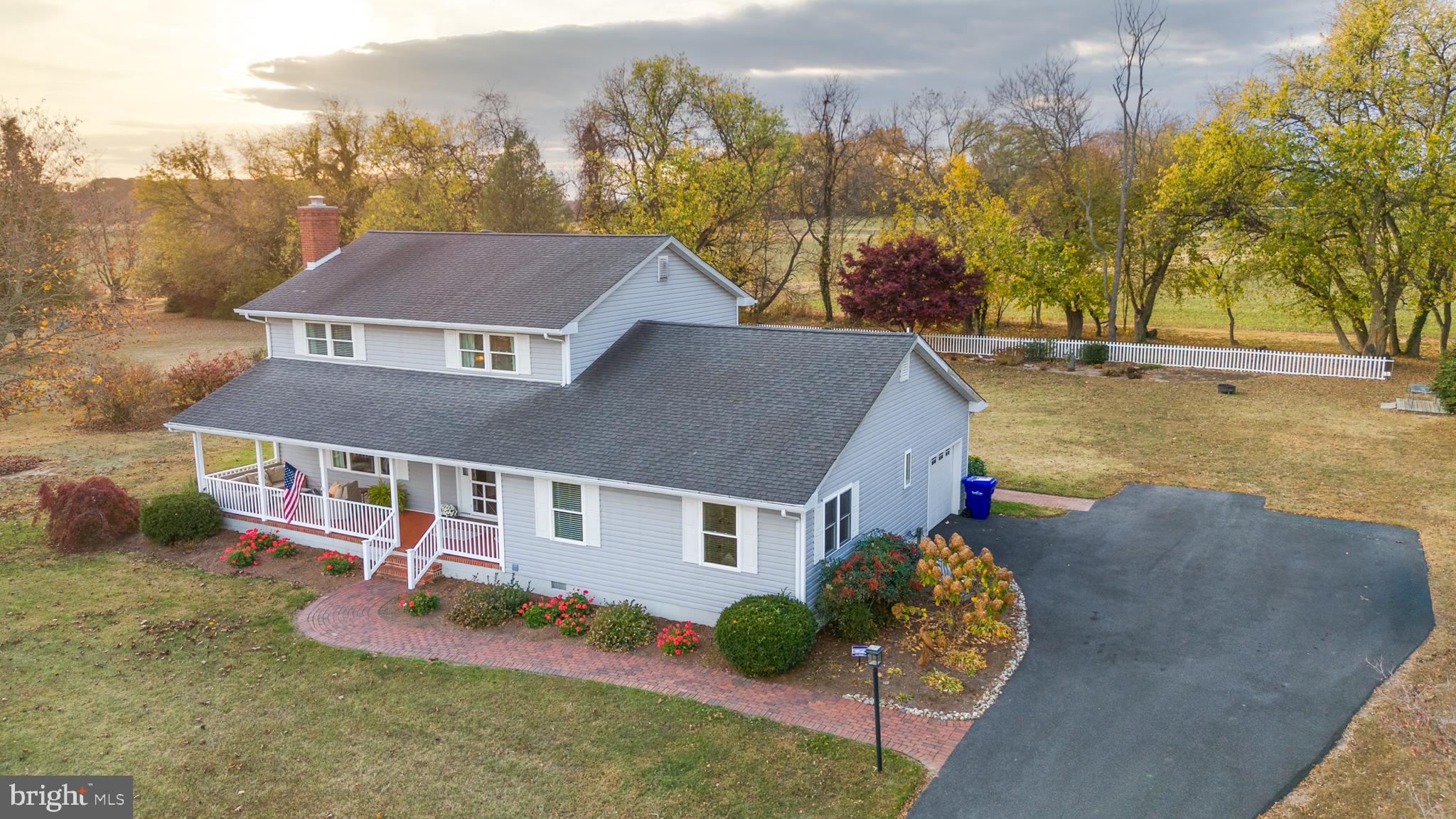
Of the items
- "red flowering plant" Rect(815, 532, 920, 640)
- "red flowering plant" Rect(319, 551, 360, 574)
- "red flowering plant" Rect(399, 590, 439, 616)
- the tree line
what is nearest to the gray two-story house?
"red flowering plant" Rect(815, 532, 920, 640)

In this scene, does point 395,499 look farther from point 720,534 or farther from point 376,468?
point 720,534

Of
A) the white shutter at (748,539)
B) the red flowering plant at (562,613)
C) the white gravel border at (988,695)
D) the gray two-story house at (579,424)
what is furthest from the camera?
the red flowering plant at (562,613)

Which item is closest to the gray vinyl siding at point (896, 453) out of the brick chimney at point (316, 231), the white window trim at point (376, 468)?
the white window trim at point (376, 468)

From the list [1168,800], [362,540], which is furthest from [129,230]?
[1168,800]

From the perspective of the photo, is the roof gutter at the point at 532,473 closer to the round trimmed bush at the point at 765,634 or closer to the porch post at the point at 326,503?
the porch post at the point at 326,503

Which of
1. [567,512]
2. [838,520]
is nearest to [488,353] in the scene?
[567,512]

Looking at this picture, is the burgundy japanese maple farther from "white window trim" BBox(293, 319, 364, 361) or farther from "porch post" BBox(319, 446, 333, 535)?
"porch post" BBox(319, 446, 333, 535)
